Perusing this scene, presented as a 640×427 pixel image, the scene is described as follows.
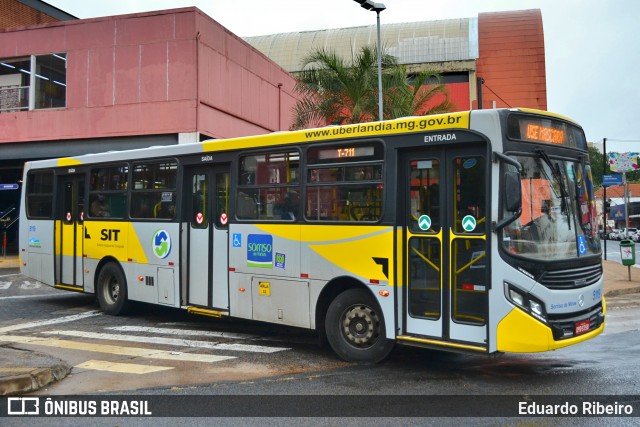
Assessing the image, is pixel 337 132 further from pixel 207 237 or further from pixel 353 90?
pixel 353 90

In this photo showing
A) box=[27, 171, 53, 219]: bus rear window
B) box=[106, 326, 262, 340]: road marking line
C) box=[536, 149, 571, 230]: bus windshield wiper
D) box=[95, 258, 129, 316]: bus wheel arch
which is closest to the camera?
box=[536, 149, 571, 230]: bus windshield wiper

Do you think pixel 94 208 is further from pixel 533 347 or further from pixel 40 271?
pixel 533 347

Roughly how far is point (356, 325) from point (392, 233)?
1.39m

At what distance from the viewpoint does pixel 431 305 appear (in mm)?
7492

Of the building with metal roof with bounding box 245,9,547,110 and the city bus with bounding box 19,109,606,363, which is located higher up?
the building with metal roof with bounding box 245,9,547,110

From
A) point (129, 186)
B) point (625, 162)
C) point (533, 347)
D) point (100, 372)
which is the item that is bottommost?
point (100, 372)

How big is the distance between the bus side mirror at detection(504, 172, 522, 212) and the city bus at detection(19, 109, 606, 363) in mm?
15

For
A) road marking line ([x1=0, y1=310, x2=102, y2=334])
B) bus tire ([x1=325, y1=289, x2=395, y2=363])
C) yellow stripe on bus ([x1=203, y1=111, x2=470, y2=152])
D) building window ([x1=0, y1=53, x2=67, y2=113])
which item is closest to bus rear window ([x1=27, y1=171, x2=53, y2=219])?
road marking line ([x1=0, y1=310, x2=102, y2=334])

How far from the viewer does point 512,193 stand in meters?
6.72

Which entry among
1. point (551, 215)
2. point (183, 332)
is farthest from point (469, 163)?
point (183, 332)

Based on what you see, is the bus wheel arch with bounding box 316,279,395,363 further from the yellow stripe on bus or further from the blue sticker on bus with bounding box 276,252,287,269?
the yellow stripe on bus

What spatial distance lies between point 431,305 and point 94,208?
8.13 m

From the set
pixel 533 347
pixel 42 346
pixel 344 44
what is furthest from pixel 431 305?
pixel 344 44

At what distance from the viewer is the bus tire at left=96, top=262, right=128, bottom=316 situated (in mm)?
12172
